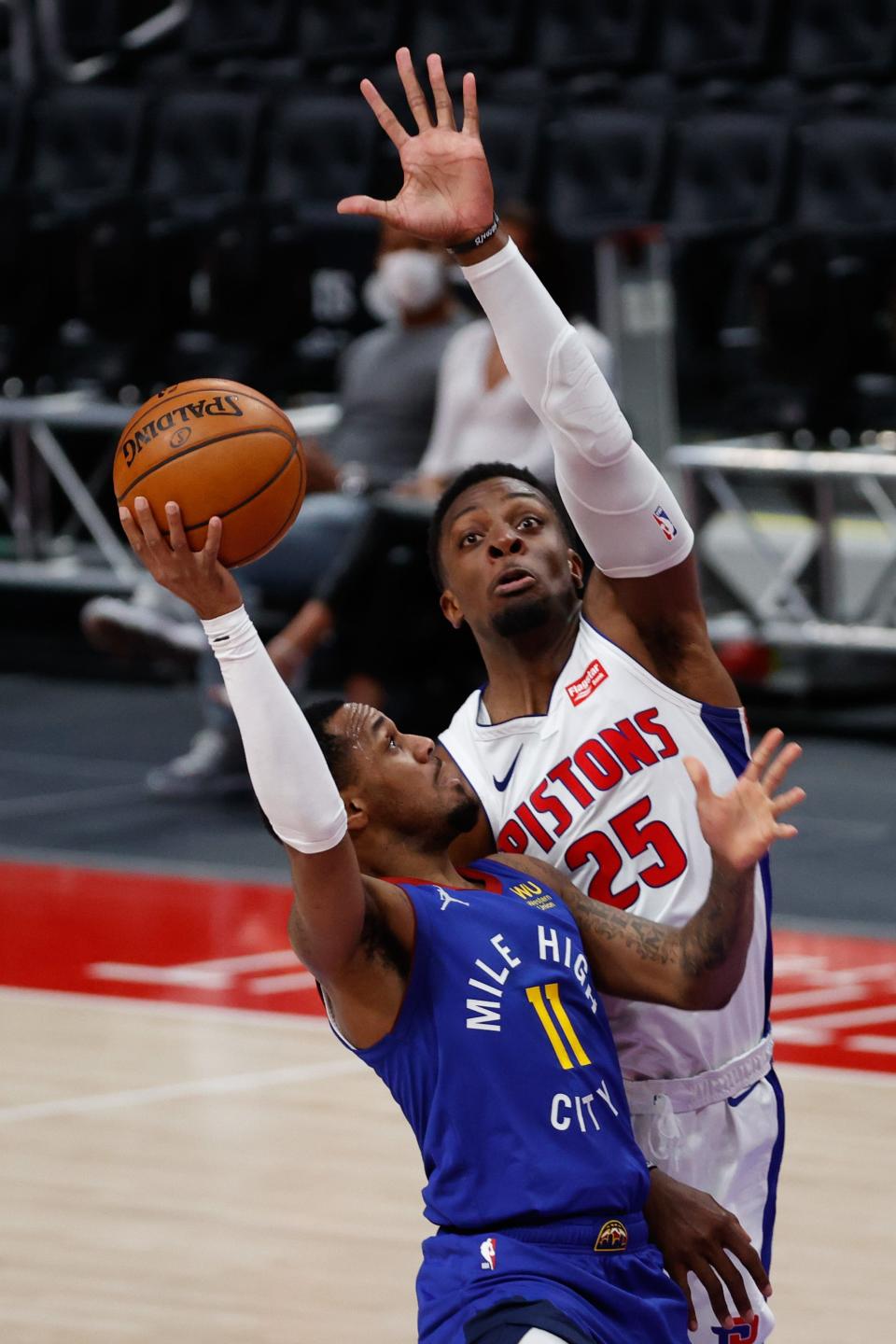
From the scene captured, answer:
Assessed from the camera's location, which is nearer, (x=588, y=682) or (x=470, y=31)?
(x=588, y=682)

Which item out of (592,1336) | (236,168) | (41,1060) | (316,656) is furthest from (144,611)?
(592,1336)

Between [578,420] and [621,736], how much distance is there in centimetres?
48

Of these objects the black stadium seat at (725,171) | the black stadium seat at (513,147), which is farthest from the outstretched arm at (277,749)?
the black stadium seat at (513,147)

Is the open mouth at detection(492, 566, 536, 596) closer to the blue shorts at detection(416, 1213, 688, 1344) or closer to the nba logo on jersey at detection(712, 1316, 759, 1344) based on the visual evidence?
the blue shorts at detection(416, 1213, 688, 1344)

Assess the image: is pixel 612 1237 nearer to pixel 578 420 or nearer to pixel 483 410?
pixel 578 420

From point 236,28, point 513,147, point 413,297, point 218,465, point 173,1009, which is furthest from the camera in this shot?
point 236,28

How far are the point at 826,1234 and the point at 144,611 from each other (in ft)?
13.4

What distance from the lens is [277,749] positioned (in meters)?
2.68

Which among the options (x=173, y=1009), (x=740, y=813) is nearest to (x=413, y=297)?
(x=173, y=1009)

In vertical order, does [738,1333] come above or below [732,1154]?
below

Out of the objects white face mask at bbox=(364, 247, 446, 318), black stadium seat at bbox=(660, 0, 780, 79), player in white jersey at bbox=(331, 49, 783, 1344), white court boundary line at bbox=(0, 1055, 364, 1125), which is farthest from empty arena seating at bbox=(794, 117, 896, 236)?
player in white jersey at bbox=(331, 49, 783, 1344)

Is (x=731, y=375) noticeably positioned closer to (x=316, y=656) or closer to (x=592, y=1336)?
(x=316, y=656)

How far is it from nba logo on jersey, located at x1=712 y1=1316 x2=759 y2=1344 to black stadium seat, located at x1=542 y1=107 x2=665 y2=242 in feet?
23.6

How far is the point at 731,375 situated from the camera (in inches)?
380
